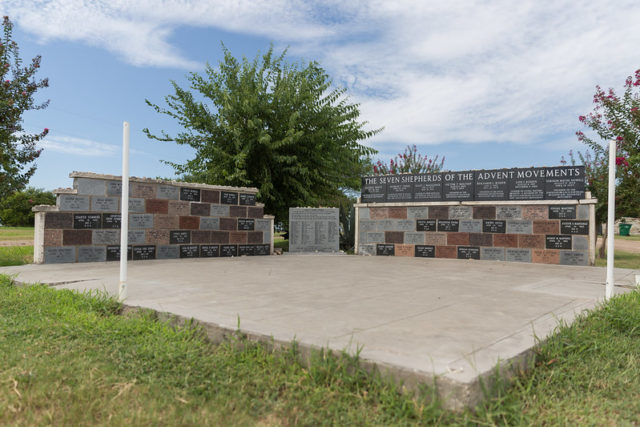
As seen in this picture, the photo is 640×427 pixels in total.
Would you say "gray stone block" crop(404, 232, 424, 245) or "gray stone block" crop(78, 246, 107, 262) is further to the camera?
"gray stone block" crop(404, 232, 424, 245)

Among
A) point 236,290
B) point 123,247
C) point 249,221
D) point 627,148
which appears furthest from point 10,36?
point 627,148

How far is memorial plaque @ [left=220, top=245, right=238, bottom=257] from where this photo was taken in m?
9.66

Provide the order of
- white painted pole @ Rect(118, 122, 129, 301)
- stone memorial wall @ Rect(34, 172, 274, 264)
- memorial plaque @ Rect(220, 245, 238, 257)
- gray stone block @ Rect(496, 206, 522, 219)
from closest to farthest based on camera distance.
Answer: white painted pole @ Rect(118, 122, 129, 301)
stone memorial wall @ Rect(34, 172, 274, 264)
gray stone block @ Rect(496, 206, 522, 219)
memorial plaque @ Rect(220, 245, 238, 257)

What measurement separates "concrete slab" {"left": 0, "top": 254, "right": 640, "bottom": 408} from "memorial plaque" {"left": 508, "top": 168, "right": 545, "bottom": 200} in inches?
147

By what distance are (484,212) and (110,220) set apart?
8072 mm

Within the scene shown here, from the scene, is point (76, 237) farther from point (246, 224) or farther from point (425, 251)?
point (425, 251)

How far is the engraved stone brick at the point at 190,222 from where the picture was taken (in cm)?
892

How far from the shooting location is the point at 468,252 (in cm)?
989

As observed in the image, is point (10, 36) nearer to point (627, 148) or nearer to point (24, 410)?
point (24, 410)

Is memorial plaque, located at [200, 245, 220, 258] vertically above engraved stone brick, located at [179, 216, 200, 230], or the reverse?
engraved stone brick, located at [179, 216, 200, 230]

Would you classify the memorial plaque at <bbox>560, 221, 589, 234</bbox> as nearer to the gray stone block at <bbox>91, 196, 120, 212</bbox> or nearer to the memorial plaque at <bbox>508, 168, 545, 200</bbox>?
the memorial plaque at <bbox>508, 168, 545, 200</bbox>

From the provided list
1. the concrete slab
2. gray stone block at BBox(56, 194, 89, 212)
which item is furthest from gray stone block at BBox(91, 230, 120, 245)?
the concrete slab

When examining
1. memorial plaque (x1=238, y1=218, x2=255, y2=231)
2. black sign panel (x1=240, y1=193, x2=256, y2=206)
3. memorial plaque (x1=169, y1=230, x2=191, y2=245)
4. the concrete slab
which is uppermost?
black sign panel (x1=240, y1=193, x2=256, y2=206)

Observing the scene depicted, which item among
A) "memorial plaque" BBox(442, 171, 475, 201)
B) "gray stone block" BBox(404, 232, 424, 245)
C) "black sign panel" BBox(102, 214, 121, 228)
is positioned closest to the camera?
"black sign panel" BBox(102, 214, 121, 228)
